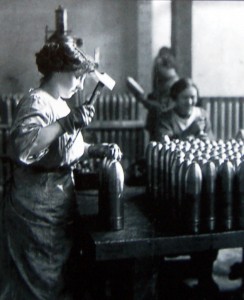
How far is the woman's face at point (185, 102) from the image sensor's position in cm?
501

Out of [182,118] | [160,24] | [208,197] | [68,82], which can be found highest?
[160,24]

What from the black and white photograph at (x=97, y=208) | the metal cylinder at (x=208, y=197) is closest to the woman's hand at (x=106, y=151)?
the black and white photograph at (x=97, y=208)

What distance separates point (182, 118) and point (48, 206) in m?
2.27

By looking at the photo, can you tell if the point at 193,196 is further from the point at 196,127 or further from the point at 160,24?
the point at 160,24

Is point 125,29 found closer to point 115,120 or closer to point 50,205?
point 115,120

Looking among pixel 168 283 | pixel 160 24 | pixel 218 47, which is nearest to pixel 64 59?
pixel 168 283

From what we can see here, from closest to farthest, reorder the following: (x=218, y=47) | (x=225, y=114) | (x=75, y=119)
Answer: (x=75, y=119) → (x=225, y=114) → (x=218, y=47)

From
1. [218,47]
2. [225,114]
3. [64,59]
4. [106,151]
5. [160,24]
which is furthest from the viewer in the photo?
[160,24]

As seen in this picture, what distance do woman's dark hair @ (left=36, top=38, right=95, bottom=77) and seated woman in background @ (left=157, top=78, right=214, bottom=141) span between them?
1954 mm

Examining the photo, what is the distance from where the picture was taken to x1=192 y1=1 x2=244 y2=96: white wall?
9.06 m

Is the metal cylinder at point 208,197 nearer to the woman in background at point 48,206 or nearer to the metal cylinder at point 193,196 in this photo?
the metal cylinder at point 193,196

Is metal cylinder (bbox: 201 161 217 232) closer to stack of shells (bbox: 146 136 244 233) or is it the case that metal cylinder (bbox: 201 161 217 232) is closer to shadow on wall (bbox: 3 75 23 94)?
stack of shells (bbox: 146 136 244 233)

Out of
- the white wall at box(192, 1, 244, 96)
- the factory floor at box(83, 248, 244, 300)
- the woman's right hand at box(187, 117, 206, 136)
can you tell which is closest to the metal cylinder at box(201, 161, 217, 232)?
the factory floor at box(83, 248, 244, 300)

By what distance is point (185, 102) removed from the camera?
505 centimetres
